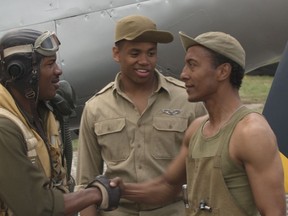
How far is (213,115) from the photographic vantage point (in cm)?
279

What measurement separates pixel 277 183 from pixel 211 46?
2.11ft

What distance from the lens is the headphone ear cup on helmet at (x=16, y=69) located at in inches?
113

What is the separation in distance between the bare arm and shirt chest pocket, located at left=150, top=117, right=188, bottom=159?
894 millimetres

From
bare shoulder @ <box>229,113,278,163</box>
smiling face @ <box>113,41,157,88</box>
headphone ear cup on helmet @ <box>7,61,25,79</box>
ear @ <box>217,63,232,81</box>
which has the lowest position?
bare shoulder @ <box>229,113,278,163</box>

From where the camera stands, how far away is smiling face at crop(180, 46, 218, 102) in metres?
2.77

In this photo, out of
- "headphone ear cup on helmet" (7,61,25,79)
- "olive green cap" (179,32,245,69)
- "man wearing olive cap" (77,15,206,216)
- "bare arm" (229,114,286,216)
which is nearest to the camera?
"bare arm" (229,114,286,216)

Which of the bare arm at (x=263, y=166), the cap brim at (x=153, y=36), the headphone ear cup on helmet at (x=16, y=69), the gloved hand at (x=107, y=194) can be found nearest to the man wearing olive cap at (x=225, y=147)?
the bare arm at (x=263, y=166)

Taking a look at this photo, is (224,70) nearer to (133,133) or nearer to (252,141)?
(252,141)

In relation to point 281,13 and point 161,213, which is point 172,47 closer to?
point 281,13

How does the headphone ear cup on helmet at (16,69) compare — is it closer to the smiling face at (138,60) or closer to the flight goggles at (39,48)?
the flight goggles at (39,48)

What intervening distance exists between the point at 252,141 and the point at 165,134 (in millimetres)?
966

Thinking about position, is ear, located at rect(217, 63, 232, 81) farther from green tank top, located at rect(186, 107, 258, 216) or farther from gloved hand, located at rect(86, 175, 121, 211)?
gloved hand, located at rect(86, 175, 121, 211)

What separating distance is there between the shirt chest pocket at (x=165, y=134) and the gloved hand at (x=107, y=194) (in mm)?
429

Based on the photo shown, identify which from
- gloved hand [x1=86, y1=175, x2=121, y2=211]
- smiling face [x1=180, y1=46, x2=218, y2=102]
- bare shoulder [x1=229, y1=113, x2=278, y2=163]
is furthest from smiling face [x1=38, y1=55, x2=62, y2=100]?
bare shoulder [x1=229, y1=113, x2=278, y2=163]
